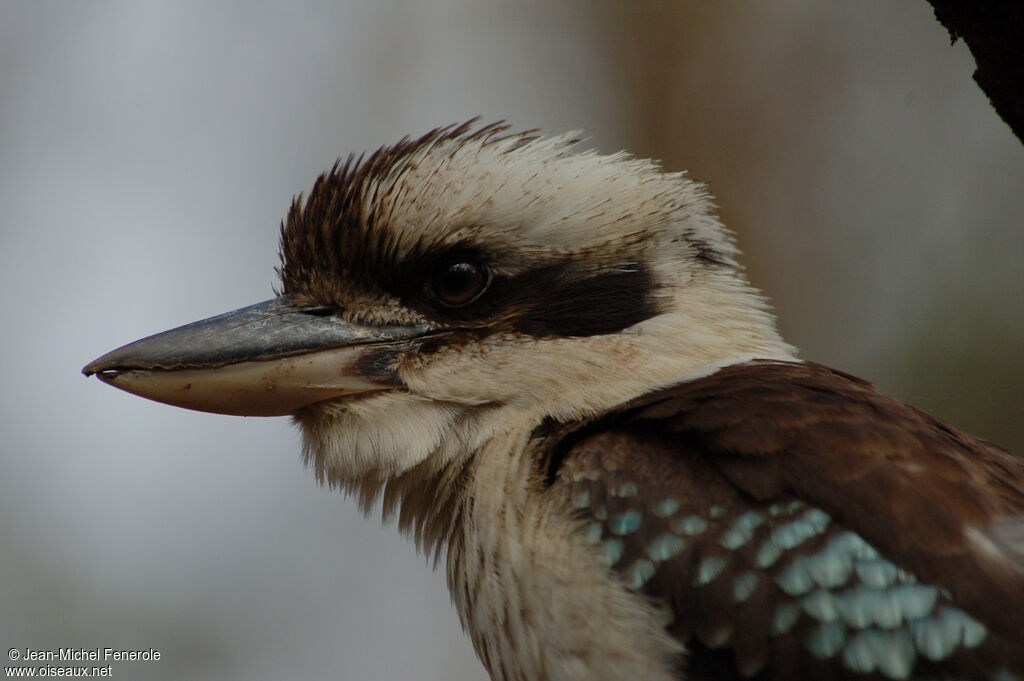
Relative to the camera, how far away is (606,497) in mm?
1989

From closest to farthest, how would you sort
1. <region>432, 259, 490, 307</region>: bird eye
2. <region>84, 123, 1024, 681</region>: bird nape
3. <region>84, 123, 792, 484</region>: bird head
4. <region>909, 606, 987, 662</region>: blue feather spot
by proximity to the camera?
<region>909, 606, 987, 662</region>: blue feather spot → <region>84, 123, 1024, 681</region>: bird nape → <region>84, 123, 792, 484</region>: bird head → <region>432, 259, 490, 307</region>: bird eye

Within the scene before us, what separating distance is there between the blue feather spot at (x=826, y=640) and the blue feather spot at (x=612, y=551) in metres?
0.34

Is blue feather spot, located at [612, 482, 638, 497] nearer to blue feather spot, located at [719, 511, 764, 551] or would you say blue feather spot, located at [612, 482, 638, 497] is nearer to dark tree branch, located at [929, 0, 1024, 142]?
blue feather spot, located at [719, 511, 764, 551]

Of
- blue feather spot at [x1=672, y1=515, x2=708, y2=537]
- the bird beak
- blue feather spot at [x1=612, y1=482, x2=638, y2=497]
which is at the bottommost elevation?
blue feather spot at [x1=672, y1=515, x2=708, y2=537]

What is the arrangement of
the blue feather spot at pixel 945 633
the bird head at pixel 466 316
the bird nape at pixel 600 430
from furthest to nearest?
the bird head at pixel 466 316
the bird nape at pixel 600 430
the blue feather spot at pixel 945 633

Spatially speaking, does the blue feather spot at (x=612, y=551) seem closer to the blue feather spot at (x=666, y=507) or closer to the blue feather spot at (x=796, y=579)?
the blue feather spot at (x=666, y=507)

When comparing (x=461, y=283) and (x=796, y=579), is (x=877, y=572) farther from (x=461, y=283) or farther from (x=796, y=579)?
(x=461, y=283)

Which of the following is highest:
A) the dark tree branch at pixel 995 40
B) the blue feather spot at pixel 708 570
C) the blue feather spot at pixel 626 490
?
the dark tree branch at pixel 995 40

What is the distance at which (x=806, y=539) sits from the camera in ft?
6.10

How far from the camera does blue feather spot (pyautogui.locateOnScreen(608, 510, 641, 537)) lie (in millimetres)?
1943

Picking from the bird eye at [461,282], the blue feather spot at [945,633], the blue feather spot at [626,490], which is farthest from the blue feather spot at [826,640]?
the bird eye at [461,282]

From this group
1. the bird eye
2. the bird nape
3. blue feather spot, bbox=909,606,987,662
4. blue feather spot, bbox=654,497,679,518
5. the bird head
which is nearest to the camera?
Answer: blue feather spot, bbox=909,606,987,662

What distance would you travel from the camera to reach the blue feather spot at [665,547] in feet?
6.21

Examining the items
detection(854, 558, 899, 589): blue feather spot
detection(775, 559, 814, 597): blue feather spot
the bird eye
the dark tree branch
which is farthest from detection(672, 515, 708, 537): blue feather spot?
the dark tree branch
